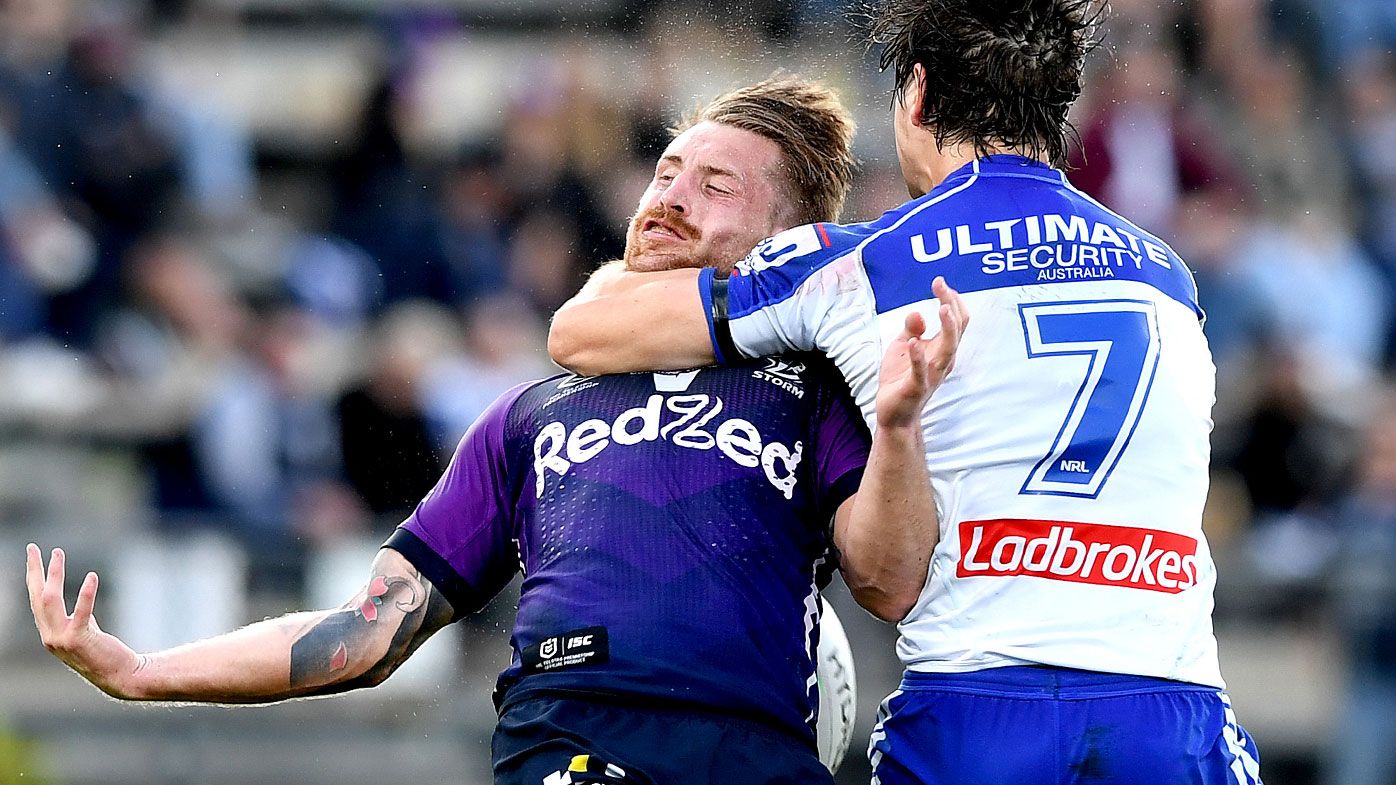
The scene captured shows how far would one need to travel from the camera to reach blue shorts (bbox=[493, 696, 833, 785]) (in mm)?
3828

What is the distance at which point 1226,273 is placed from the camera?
412 inches

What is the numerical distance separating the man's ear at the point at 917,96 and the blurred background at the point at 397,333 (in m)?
3.68

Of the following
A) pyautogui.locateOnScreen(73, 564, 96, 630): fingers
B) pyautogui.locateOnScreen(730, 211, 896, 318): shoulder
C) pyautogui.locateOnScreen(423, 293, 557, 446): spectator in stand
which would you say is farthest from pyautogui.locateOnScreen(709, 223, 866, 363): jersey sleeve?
pyautogui.locateOnScreen(423, 293, 557, 446): spectator in stand

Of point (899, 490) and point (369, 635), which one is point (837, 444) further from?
point (369, 635)

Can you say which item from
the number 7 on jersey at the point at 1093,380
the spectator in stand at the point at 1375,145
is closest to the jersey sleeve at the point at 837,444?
the number 7 on jersey at the point at 1093,380

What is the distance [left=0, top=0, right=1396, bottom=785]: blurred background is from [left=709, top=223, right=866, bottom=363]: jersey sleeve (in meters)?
3.81

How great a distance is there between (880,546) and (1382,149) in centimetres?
917

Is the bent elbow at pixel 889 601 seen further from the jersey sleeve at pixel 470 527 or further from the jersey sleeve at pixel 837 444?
the jersey sleeve at pixel 470 527

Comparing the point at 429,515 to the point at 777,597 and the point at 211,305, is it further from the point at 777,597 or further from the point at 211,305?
the point at 211,305

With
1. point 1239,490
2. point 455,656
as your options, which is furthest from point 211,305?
point 1239,490

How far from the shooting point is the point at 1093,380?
380cm

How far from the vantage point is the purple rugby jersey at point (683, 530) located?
3.94 metres

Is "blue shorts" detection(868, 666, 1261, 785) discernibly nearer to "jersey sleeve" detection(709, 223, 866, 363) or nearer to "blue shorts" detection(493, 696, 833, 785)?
"blue shorts" detection(493, 696, 833, 785)

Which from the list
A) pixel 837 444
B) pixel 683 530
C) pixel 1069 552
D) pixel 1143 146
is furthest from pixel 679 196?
pixel 1143 146
